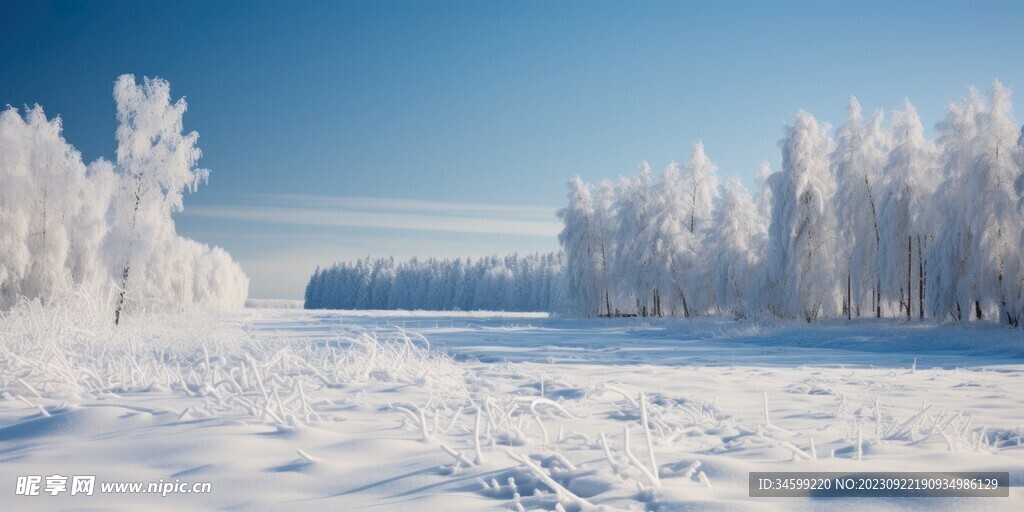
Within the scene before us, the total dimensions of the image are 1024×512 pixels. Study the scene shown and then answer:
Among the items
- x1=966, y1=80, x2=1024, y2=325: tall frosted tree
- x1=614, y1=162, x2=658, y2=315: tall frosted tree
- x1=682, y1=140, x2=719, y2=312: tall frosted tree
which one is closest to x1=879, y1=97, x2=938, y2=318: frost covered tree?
x1=966, y1=80, x2=1024, y2=325: tall frosted tree

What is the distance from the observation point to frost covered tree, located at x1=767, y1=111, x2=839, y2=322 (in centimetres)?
2811

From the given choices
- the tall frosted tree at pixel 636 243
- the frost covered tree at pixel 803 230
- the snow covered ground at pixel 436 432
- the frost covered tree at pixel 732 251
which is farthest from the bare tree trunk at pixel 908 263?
the snow covered ground at pixel 436 432

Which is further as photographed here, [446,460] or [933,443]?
[933,443]

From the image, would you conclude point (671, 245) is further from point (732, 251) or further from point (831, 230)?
point (831, 230)

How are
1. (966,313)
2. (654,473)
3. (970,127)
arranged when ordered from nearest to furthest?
1. (654,473)
2. (966,313)
3. (970,127)

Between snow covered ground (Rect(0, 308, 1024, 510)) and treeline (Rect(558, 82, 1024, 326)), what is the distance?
52.5ft

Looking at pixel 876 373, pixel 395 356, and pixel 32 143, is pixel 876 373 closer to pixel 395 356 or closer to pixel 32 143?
pixel 395 356

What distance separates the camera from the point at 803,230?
1139 inches

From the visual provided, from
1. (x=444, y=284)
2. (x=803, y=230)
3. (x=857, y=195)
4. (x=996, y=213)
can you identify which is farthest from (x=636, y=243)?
(x=444, y=284)

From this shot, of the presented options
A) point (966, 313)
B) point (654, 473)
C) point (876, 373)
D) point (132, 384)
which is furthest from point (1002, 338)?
point (132, 384)

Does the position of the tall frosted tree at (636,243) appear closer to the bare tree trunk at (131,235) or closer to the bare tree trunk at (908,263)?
the bare tree trunk at (908,263)

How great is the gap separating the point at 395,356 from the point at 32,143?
2497 cm

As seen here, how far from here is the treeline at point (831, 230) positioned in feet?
70.6

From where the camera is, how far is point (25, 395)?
17.9 ft
